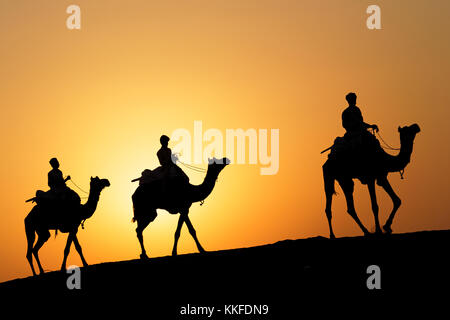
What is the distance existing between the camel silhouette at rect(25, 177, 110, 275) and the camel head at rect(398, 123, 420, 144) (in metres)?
8.34

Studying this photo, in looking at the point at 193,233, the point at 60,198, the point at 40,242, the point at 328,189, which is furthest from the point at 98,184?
the point at 328,189

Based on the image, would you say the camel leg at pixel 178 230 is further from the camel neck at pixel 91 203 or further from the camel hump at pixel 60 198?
the camel hump at pixel 60 198

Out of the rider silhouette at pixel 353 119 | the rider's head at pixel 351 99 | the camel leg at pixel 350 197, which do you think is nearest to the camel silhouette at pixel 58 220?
the camel leg at pixel 350 197

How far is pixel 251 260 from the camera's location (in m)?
22.7

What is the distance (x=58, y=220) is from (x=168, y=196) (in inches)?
134

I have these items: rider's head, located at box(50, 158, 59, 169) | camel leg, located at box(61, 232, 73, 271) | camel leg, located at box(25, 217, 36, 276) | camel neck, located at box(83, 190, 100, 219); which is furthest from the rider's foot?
camel leg, located at box(25, 217, 36, 276)

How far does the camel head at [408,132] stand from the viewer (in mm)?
24875

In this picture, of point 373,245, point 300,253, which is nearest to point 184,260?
point 300,253

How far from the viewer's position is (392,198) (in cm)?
2458

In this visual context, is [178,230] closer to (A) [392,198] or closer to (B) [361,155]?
(B) [361,155]

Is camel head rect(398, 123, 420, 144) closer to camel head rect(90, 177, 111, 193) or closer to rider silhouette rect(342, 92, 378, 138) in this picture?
rider silhouette rect(342, 92, 378, 138)

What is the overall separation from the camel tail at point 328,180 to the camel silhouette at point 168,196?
108 inches

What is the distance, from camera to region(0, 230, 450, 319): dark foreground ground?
61.2ft

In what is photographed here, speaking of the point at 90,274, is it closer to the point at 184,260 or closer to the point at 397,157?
the point at 184,260
